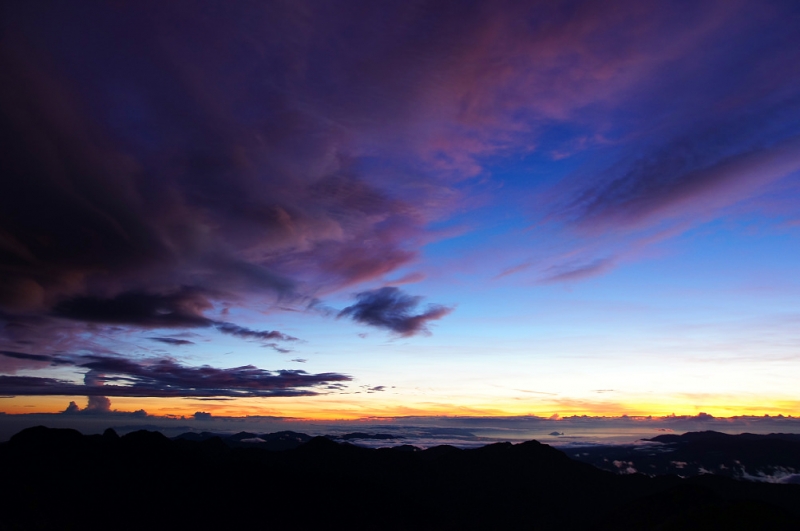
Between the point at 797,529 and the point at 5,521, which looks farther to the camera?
the point at 797,529

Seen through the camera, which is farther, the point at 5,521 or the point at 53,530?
the point at 53,530

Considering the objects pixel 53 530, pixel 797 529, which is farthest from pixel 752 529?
pixel 53 530

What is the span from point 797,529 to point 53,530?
327 metres

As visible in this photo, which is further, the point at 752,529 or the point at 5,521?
the point at 752,529

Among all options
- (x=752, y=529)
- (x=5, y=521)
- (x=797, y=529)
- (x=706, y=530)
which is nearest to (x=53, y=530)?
(x=5, y=521)

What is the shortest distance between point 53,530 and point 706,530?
286 m

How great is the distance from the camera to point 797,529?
654 ft

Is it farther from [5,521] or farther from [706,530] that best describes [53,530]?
[706,530]

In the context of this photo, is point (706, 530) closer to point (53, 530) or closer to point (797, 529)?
point (797, 529)

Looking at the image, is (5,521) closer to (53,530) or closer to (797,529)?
(53,530)

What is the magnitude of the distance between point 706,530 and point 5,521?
293 metres

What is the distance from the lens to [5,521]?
181625 millimetres

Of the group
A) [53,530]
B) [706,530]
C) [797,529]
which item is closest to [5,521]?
[53,530]

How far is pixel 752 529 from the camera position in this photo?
199 m
